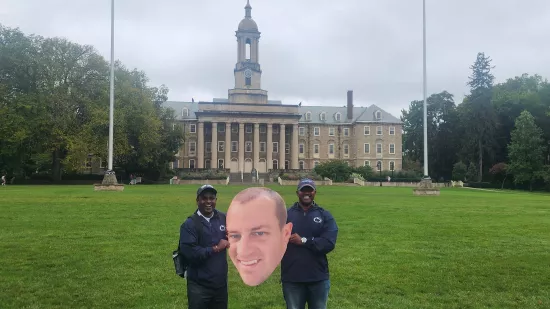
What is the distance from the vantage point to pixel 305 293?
18.2 feet

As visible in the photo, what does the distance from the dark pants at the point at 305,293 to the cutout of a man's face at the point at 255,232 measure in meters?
0.89

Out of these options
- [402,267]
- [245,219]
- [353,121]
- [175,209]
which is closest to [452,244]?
[402,267]

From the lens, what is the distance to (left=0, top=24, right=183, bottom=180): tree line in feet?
161

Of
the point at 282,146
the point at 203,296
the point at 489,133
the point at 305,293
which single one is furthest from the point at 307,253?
the point at 282,146

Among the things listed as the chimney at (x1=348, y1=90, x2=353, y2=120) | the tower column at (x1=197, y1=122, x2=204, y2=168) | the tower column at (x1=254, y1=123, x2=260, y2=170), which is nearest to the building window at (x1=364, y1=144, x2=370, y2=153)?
the chimney at (x1=348, y1=90, x2=353, y2=120)

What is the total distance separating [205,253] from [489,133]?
253 feet

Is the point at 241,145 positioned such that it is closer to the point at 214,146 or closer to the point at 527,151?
the point at 214,146

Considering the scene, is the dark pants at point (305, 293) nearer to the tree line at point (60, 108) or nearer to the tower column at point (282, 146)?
the tree line at point (60, 108)

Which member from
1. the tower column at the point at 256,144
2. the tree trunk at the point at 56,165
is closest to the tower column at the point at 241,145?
the tower column at the point at 256,144

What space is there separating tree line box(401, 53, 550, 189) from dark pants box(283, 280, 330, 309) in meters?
61.8

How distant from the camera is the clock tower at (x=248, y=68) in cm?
8631

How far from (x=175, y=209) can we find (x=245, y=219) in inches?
669

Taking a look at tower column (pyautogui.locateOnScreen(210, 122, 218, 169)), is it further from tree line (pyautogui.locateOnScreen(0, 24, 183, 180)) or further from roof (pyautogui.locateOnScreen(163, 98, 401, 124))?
tree line (pyautogui.locateOnScreen(0, 24, 183, 180))

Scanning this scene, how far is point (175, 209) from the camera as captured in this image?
2109cm
